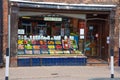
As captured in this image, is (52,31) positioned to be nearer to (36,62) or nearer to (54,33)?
(54,33)

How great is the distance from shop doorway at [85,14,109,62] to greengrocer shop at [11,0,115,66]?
1.06 ft

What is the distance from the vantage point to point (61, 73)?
15.7m

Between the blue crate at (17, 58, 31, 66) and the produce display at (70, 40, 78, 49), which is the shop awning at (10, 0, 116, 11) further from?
the blue crate at (17, 58, 31, 66)

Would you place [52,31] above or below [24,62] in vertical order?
above

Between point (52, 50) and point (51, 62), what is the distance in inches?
31.8

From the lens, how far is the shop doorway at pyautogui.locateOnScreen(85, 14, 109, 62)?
19.8 meters

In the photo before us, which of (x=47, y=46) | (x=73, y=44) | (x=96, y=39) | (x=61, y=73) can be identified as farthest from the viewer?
(x=96, y=39)

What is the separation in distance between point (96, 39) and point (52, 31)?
9.97ft

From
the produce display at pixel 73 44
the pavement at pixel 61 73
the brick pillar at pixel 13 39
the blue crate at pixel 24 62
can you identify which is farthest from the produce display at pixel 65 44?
the brick pillar at pixel 13 39

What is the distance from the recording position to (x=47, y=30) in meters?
18.6

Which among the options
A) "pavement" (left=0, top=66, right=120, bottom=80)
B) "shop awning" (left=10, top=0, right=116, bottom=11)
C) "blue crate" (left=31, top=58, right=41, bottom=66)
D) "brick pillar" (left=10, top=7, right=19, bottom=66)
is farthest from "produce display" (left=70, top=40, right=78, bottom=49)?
"brick pillar" (left=10, top=7, right=19, bottom=66)

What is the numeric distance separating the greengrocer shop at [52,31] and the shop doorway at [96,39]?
0.32 m

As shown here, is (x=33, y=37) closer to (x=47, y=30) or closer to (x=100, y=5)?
(x=47, y=30)

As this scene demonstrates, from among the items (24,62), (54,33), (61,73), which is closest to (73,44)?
(54,33)
